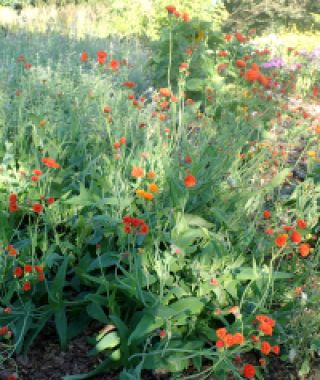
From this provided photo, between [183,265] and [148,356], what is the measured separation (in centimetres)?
45

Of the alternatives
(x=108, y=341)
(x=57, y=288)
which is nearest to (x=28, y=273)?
(x=57, y=288)

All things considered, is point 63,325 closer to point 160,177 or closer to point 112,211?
point 112,211

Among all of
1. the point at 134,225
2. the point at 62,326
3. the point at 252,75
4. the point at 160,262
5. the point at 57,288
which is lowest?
the point at 62,326

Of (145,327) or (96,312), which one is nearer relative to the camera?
(145,327)

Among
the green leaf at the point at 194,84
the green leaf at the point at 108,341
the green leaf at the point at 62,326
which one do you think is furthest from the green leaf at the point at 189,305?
the green leaf at the point at 194,84

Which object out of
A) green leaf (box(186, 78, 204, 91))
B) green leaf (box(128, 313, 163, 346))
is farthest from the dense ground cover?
green leaf (box(186, 78, 204, 91))

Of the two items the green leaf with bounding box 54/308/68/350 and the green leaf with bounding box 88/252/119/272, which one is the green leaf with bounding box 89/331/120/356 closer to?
the green leaf with bounding box 54/308/68/350

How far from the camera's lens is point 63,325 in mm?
2055

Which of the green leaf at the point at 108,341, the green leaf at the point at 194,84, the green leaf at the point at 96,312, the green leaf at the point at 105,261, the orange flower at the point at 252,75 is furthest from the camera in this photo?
the green leaf at the point at 194,84

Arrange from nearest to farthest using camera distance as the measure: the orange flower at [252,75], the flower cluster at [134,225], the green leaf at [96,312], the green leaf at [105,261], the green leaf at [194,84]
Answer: the flower cluster at [134,225] → the green leaf at [96,312] → the green leaf at [105,261] → the orange flower at [252,75] → the green leaf at [194,84]

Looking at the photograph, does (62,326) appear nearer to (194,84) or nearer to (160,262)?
(160,262)

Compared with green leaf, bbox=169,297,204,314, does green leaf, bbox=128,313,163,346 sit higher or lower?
lower

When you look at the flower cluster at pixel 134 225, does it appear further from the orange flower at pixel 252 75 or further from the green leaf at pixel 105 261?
the orange flower at pixel 252 75

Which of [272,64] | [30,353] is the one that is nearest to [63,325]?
[30,353]
